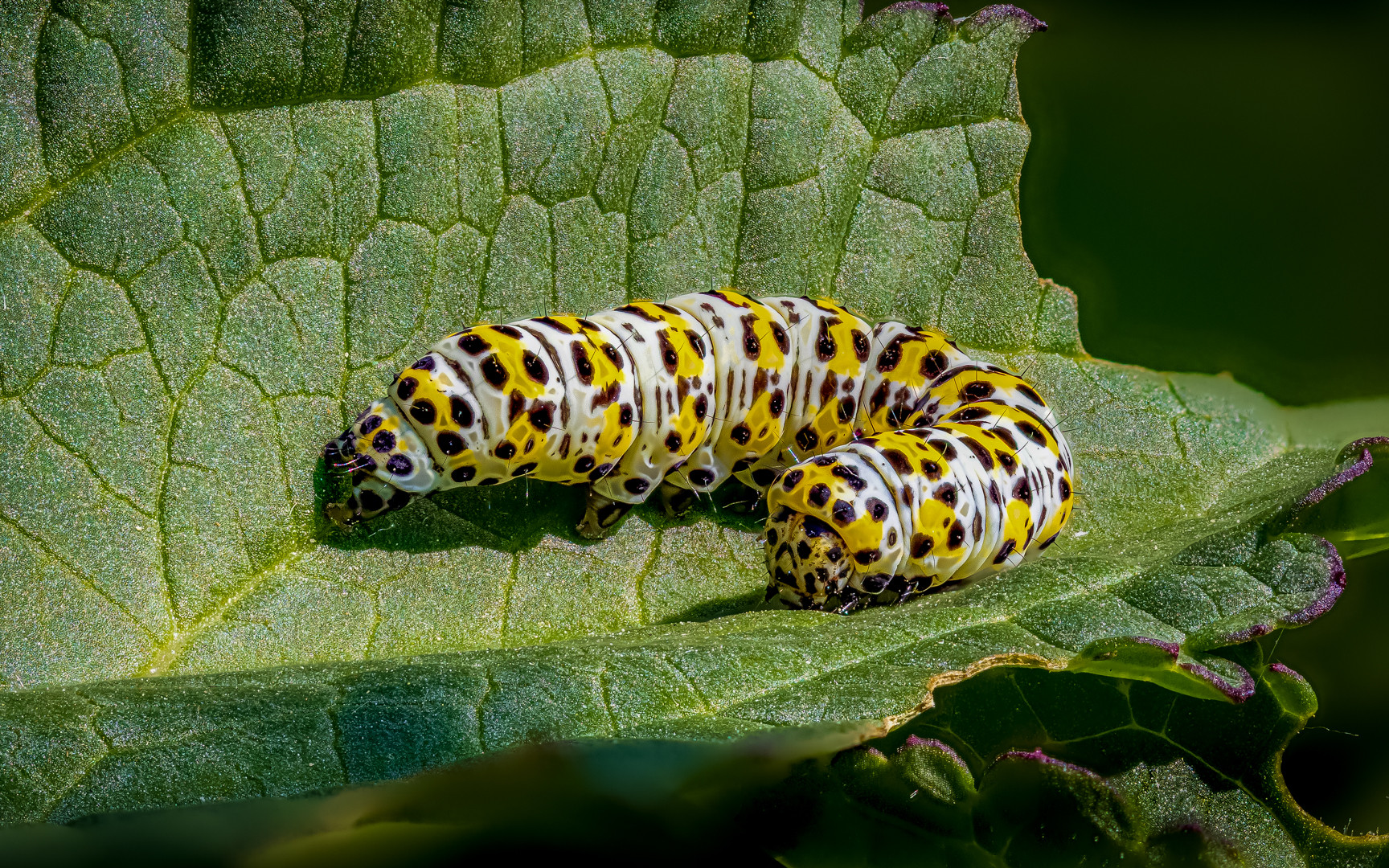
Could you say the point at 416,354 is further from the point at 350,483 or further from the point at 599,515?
the point at 599,515

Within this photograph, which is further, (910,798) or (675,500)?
(675,500)

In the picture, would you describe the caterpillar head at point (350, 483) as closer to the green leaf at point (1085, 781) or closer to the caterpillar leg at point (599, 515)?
the caterpillar leg at point (599, 515)

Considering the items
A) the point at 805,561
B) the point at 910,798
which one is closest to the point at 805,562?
the point at 805,561

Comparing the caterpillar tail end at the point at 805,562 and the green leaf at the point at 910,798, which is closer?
the green leaf at the point at 910,798

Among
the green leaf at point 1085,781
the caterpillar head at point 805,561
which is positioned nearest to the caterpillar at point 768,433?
the caterpillar head at point 805,561

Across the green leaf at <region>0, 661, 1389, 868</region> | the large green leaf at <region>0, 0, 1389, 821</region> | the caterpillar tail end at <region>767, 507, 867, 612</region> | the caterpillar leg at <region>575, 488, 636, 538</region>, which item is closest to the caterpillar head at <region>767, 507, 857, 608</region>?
the caterpillar tail end at <region>767, 507, 867, 612</region>

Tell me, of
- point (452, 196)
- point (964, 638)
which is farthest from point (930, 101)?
point (964, 638)

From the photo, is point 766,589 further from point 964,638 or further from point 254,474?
point 254,474
